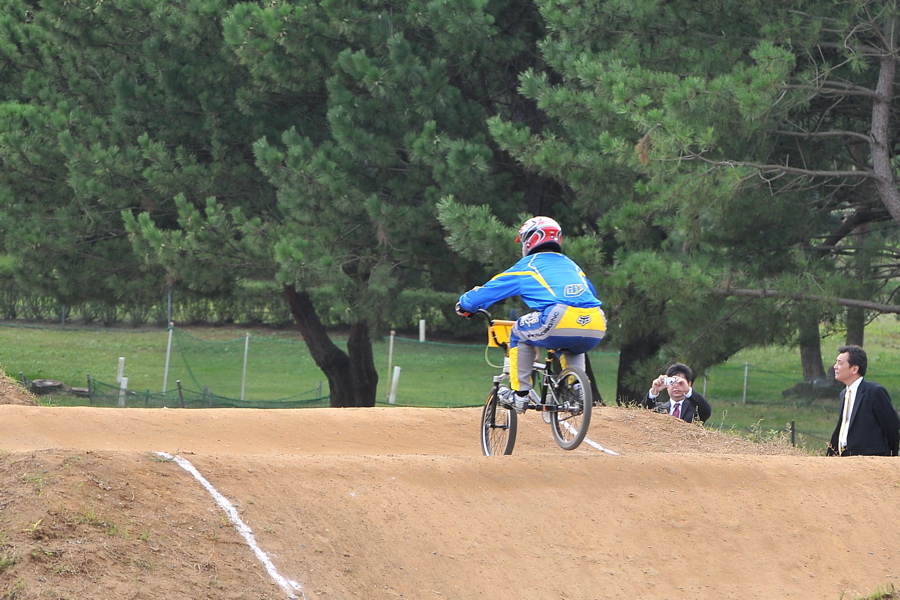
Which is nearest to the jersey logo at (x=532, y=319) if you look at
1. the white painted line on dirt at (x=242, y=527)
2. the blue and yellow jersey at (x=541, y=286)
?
the blue and yellow jersey at (x=541, y=286)

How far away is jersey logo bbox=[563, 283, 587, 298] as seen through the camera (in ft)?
24.6

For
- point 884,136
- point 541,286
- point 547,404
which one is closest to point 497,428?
point 547,404

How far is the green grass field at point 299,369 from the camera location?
1017 inches

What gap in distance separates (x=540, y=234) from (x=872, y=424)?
11.3 feet

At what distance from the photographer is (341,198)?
54.2 ft

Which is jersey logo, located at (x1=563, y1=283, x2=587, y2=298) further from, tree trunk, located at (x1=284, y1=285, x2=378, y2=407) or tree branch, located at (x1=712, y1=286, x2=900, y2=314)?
tree trunk, located at (x1=284, y1=285, x2=378, y2=407)

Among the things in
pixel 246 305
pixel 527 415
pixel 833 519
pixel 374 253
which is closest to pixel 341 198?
pixel 374 253

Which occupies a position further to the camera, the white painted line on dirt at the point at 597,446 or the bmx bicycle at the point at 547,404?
the white painted line on dirt at the point at 597,446

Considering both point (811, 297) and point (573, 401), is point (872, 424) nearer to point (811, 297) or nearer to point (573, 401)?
point (573, 401)

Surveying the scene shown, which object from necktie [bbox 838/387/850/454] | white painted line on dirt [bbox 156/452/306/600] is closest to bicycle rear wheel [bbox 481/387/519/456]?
white painted line on dirt [bbox 156/452/306/600]

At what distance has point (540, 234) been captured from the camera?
789 cm

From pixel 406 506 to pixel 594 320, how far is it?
2033 mm

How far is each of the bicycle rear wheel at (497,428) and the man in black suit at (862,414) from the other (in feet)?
9.08

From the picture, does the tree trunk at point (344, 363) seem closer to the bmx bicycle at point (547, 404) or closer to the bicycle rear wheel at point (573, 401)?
the bmx bicycle at point (547, 404)
